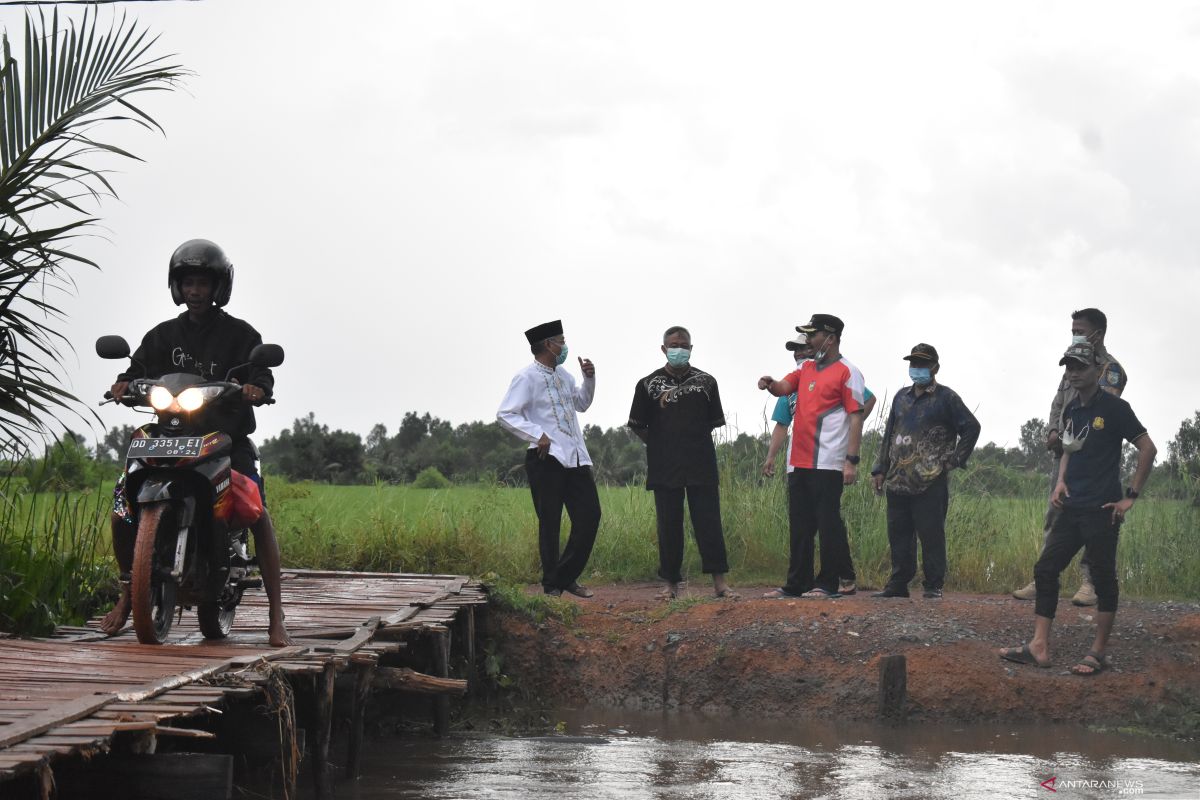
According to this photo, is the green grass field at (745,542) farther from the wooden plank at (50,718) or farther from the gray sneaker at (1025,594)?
the wooden plank at (50,718)

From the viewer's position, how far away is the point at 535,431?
402 inches

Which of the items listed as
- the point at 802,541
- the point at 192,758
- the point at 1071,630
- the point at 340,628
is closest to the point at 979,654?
the point at 1071,630

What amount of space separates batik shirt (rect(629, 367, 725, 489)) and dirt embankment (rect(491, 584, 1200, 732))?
0.95 meters

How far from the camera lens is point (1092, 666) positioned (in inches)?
361

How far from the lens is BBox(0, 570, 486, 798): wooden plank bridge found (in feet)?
13.0

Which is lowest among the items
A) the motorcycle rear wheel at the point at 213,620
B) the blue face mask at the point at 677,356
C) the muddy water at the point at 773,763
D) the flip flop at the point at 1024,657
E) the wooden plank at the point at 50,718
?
the muddy water at the point at 773,763

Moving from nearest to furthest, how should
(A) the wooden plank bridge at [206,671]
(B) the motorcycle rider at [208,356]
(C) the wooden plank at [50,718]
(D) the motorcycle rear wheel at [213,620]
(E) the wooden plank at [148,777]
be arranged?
(C) the wooden plank at [50,718], (A) the wooden plank bridge at [206,671], (E) the wooden plank at [148,777], (B) the motorcycle rider at [208,356], (D) the motorcycle rear wheel at [213,620]

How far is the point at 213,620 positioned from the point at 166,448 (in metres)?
1.00

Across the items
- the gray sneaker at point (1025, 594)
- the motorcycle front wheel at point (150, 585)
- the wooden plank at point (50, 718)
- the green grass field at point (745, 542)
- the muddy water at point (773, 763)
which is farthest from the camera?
the green grass field at point (745, 542)

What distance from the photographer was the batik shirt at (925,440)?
1016 cm

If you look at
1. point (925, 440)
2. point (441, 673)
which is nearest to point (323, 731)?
point (441, 673)

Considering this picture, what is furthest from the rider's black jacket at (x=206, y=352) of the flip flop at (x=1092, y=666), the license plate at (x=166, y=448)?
the flip flop at (x=1092, y=666)

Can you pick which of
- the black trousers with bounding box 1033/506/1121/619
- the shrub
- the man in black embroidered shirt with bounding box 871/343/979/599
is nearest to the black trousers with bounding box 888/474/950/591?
the man in black embroidered shirt with bounding box 871/343/979/599

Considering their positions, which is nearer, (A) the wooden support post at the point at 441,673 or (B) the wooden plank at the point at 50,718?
(B) the wooden plank at the point at 50,718
